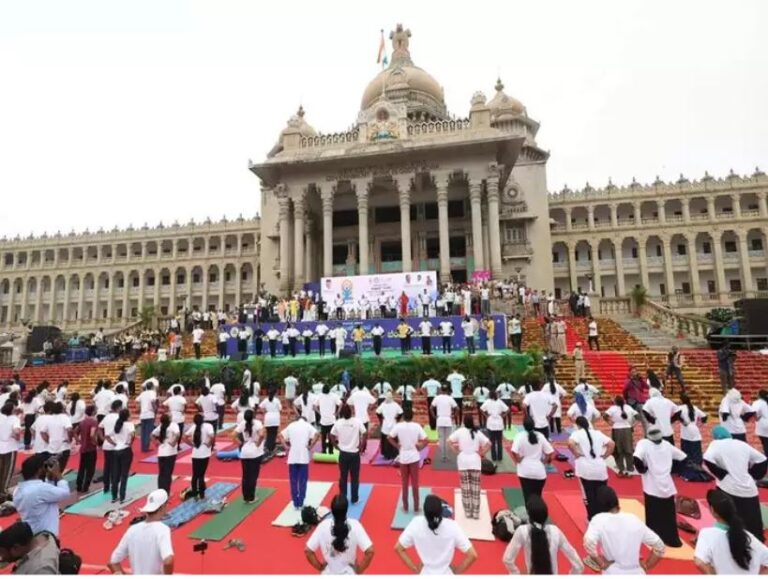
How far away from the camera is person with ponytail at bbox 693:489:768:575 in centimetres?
300

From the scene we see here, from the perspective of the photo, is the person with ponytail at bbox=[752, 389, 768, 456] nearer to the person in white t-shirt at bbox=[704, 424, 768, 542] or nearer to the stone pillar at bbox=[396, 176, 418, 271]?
the person in white t-shirt at bbox=[704, 424, 768, 542]

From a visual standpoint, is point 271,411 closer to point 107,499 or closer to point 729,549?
point 107,499

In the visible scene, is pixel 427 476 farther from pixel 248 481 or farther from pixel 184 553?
pixel 184 553

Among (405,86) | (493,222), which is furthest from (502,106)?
(493,222)

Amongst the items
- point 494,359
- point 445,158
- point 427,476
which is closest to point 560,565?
point 427,476

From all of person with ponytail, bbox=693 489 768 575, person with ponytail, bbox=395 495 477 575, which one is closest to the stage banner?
person with ponytail, bbox=395 495 477 575

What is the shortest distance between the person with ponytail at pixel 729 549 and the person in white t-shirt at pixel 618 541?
274 mm

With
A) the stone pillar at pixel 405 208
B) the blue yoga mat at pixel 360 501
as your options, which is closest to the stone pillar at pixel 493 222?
the stone pillar at pixel 405 208

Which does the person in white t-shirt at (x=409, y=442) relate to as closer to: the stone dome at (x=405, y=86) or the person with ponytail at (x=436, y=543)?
the person with ponytail at (x=436, y=543)

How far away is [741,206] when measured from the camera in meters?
44.5

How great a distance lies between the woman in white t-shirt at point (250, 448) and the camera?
23.0ft

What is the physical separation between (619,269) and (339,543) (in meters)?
48.4

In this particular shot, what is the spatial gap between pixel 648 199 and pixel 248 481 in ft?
164

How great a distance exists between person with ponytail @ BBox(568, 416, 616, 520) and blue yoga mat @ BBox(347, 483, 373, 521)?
318 centimetres
